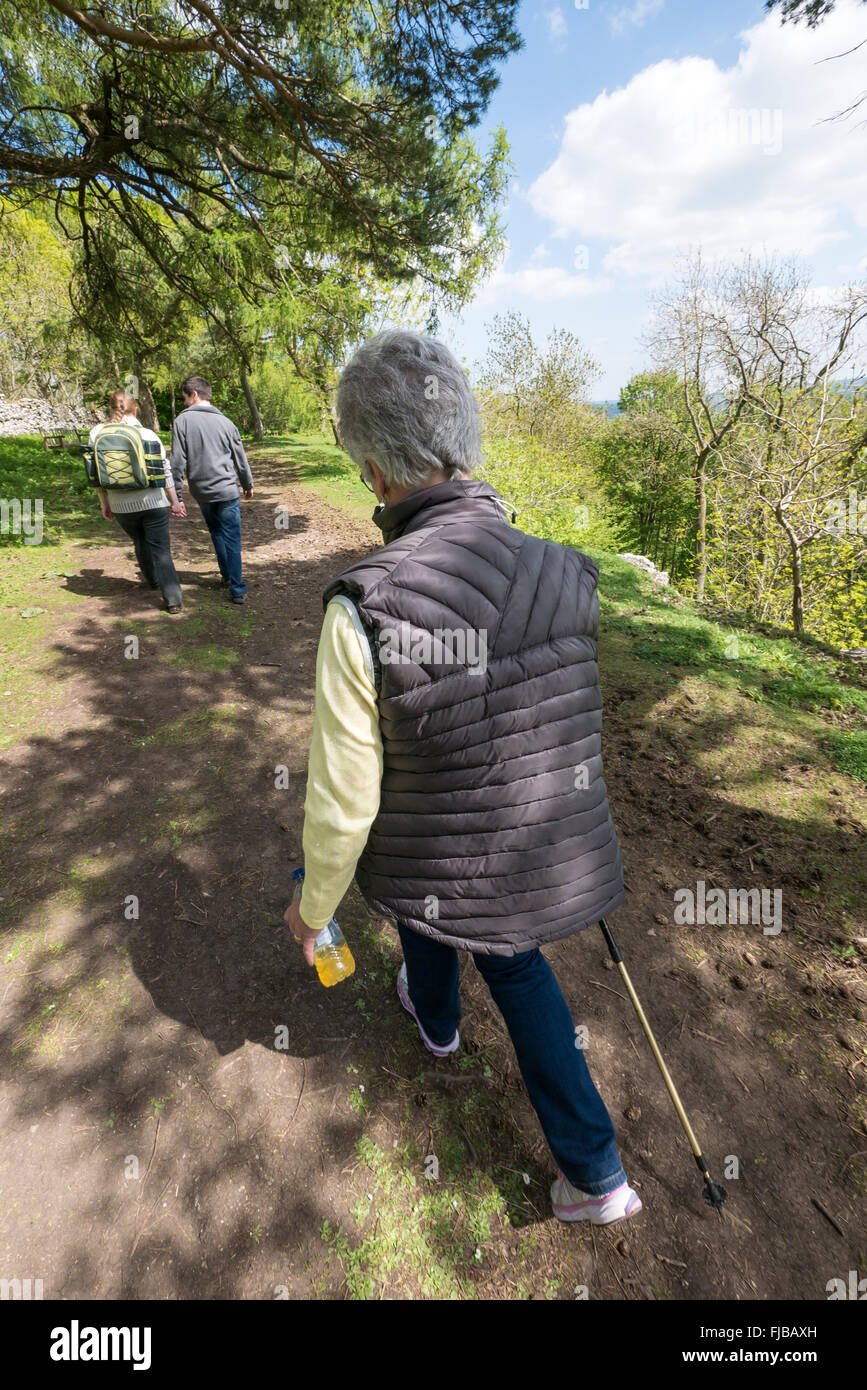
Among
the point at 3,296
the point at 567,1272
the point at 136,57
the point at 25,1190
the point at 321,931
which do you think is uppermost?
the point at 3,296

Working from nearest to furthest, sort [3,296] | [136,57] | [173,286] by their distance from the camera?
[136,57] → [173,286] → [3,296]

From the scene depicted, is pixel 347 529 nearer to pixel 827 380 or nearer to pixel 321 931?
pixel 321 931

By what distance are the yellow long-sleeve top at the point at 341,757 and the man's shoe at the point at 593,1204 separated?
1221 millimetres

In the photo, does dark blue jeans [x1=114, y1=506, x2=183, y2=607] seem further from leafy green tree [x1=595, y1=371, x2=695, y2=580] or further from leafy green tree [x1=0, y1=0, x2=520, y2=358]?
leafy green tree [x1=595, y1=371, x2=695, y2=580]

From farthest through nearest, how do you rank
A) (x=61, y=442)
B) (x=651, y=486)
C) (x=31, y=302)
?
1. (x=651, y=486)
2. (x=31, y=302)
3. (x=61, y=442)

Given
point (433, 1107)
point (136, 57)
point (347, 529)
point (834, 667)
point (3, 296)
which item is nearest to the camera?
point (433, 1107)

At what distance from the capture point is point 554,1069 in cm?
163

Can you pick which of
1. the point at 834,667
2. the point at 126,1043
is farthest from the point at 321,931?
the point at 834,667

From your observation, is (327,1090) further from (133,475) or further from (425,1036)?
(133,475)

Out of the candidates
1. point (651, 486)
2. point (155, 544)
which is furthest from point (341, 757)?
point (651, 486)

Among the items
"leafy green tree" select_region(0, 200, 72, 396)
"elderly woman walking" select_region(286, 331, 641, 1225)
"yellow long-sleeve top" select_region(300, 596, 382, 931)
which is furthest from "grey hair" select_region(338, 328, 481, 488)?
"leafy green tree" select_region(0, 200, 72, 396)

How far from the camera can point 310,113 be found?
5641mm

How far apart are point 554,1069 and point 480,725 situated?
1.01 meters

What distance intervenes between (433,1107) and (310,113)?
26.2ft
